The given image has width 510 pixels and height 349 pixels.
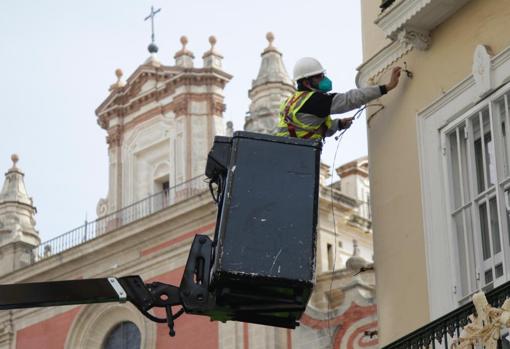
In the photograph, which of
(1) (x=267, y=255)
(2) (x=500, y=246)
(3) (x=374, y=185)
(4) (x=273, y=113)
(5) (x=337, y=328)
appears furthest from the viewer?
(4) (x=273, y=113)

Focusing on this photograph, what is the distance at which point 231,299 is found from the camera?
21.1 feet

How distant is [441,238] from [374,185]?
0.97 metres

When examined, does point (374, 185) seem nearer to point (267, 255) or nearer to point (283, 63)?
point (267, 255)

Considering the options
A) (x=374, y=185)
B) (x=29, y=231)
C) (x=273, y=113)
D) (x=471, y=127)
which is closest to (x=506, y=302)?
(x=471, y=127)

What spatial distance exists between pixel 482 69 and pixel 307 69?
110 centimetres

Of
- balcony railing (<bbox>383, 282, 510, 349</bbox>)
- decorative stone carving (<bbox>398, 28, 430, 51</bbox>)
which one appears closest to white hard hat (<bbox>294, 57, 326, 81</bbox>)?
decorative stone carving (<bbox>398, 28, 430, 51</bbox>)

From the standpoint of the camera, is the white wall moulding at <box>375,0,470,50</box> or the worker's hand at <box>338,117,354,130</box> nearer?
the white wall moulding at <box>375,0,470,50</box>

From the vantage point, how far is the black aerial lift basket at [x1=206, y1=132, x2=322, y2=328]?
6.34 m

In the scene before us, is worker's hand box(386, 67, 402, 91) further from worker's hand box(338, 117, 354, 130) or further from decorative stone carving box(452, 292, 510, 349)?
decorative stone carving box(452, 292, 510, 349)

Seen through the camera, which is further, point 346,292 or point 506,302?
point 346,292

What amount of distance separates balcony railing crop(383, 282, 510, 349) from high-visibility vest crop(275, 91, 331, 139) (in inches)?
62.6

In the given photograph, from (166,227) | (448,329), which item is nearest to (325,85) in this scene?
(448,329)

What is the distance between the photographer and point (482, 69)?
28.8 ft

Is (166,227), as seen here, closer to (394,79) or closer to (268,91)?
(268,91)
